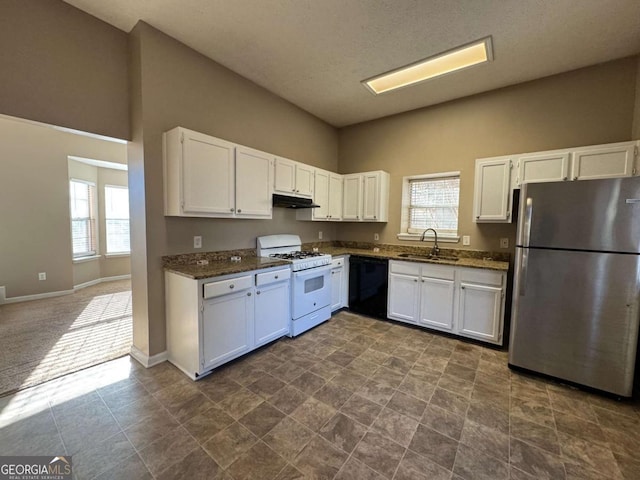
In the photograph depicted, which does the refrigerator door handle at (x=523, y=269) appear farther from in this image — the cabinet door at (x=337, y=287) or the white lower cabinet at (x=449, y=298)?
the cabinet door at (x=337, y=287)

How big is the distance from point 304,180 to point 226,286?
1.95 metres

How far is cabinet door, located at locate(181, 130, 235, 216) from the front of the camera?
2.41m

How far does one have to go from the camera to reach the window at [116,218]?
5.71 m

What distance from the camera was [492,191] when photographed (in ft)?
10.1

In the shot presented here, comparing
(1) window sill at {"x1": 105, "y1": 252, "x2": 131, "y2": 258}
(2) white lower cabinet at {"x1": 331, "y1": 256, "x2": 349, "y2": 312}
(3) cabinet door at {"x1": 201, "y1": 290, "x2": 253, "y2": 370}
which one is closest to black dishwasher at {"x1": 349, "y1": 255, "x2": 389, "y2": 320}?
(2) white lower cabinet at {"x1": 331, "y1": 256, "x2": 349, "y2": 312}

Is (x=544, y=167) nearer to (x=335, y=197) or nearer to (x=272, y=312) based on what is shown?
(x=335, y=197)

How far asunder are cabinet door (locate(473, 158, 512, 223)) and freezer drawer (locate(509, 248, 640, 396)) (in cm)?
81

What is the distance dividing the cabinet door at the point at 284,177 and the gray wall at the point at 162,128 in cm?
44

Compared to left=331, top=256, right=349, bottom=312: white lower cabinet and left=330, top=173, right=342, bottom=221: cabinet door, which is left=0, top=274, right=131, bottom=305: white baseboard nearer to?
left=331, top=256, right=349, bottom=312: white lower cabinet

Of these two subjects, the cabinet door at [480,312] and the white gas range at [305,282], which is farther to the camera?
the white gas range at [305,282]

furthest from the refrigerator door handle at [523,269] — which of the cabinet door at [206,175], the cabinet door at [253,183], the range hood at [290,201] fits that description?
the cabinet door at [206,175]

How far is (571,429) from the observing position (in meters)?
1.79

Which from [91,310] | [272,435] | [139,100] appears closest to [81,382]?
[272,435]

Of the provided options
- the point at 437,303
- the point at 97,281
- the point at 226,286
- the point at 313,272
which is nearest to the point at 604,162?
the point at 437,303
